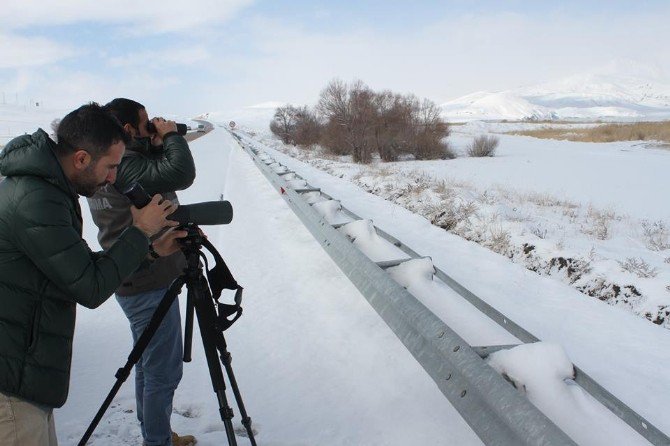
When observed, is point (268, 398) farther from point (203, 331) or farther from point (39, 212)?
point (39, 212)

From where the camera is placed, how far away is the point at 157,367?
263cm

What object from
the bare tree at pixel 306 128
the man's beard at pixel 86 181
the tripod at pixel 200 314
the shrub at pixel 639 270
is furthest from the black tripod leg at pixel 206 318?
the bare tree at pixel 306 128

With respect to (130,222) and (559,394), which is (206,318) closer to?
(130,222)

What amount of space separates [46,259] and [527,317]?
3787mm

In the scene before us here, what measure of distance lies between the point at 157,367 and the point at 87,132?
4.68 ft

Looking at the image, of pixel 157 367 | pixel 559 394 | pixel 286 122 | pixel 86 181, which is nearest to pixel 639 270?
pixel 559 394

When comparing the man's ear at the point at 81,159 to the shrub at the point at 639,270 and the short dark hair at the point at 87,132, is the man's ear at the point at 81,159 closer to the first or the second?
the short dark hair at the point at 87,132

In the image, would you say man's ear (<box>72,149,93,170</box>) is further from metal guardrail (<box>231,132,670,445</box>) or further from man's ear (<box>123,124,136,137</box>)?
metal guardrail (<box>231,132,670,445</box>)

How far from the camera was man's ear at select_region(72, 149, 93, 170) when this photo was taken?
5.80ft

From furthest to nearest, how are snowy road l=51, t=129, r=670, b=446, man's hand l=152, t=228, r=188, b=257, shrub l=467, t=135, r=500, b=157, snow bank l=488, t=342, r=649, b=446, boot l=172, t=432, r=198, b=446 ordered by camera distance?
shrub l=467, t=135, r=500, b=157 → snowy road l=51, t=129, r=670, b=446 → boot l=172, t=432, r=198, b=446 → man's hand l=152, t=228, r=188, b=257 → snow bank l=488, t=342, r=649, b=446

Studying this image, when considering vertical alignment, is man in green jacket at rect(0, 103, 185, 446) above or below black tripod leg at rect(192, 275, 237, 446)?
above

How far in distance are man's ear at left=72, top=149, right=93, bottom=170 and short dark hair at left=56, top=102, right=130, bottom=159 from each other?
0.04 feet

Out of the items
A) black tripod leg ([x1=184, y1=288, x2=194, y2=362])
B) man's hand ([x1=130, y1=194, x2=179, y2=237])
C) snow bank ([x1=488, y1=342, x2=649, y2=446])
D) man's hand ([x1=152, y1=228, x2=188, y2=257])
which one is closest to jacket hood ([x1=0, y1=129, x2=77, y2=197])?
man's hand ([x1=130, y1=194, x2=179, y2=237])

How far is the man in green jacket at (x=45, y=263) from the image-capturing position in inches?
63.9
